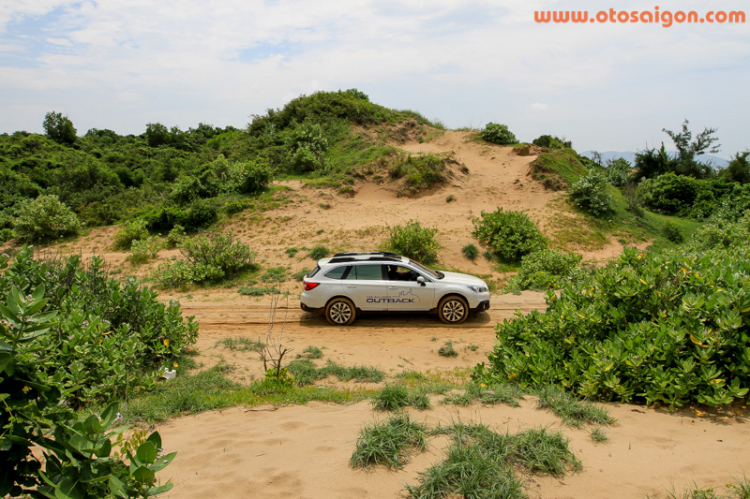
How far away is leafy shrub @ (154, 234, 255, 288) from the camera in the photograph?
1355cm

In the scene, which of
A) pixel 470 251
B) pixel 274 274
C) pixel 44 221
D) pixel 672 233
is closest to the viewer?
pixel 274 274

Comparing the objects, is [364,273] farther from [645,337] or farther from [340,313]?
[645,337]

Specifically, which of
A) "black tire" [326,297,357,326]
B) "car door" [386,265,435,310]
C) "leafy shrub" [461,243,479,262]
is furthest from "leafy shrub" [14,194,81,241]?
"leafy shrub" [461,243,479,262]

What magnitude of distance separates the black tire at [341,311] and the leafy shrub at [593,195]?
13566mm

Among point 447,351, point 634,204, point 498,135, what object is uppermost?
point 498,135

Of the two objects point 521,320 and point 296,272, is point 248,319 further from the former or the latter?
point 521,320

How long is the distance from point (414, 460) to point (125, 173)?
29.0 m

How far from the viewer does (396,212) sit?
1958 centimetres

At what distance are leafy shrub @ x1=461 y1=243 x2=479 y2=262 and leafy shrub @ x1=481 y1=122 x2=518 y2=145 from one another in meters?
12.5

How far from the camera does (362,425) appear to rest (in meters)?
4.57

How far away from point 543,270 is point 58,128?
41.9 metres

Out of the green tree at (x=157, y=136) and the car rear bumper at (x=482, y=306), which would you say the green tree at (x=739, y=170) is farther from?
the green tree at (x=157, y=136)

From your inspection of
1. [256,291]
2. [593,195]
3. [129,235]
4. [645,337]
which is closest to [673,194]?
[593,195]

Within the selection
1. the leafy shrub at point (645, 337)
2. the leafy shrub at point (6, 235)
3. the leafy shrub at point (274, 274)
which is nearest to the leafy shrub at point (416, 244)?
the leafy shrub at point (274, 274)
